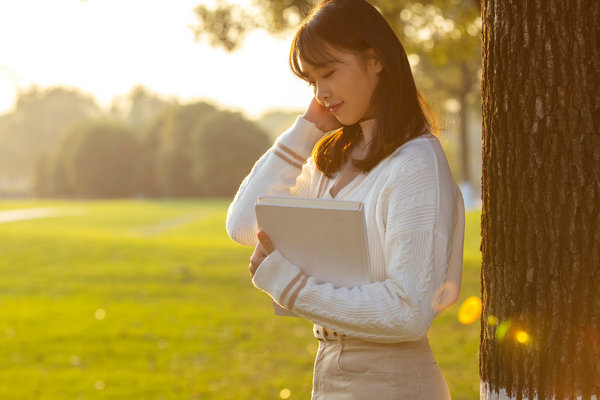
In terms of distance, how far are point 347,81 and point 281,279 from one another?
62cm

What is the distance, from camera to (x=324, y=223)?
1.99 m

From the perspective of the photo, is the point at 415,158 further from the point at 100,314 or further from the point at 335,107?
the point at 100,314

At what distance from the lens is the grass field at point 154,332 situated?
6.90 metres

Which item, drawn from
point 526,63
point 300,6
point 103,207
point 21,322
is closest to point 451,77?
point 103,207

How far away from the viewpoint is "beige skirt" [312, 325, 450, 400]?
2105 millimetres

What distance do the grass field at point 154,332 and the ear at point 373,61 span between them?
129 cm

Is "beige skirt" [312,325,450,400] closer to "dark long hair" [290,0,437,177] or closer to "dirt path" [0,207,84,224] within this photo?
"dark long hair" [290,0,437,177]

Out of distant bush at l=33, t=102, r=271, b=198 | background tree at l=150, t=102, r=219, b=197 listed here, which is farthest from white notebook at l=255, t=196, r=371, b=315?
background tree at l=150, t=102, r=219, b=197

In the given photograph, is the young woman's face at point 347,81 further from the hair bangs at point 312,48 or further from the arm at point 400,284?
the arm at point 400,284

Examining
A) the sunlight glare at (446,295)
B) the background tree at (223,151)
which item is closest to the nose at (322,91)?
the sunlight glare at (446,295)

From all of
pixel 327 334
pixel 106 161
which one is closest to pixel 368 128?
pixel 327 334

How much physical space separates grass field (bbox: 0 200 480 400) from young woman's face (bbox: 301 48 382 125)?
45.5 inches

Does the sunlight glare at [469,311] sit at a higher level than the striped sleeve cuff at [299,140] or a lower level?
lower

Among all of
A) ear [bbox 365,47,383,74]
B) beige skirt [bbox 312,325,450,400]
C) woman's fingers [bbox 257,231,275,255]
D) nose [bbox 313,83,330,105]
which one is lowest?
beige skirt [bbox 312,325,450,400]
